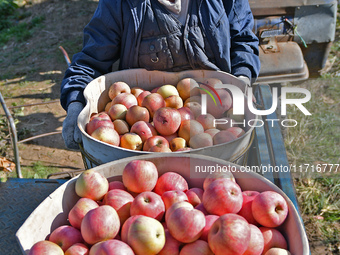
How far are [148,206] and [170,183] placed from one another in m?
0.22

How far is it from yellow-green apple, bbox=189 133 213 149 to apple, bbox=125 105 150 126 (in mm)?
355

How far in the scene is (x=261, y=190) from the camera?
1.53 metres

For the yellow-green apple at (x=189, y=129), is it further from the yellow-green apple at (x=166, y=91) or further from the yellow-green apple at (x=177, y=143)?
the yellow-green apple at (x=166, y=91)

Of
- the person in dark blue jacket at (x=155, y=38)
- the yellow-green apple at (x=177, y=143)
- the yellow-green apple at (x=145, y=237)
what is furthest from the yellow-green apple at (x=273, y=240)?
the person in dark blue jacket at (x=155, y=38)

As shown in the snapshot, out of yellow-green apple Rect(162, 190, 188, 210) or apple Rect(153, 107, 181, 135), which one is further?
apple Rect(153, 107, 181, 135)

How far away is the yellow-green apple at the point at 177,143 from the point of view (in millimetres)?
1949

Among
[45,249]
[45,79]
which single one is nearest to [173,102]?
[45,249]

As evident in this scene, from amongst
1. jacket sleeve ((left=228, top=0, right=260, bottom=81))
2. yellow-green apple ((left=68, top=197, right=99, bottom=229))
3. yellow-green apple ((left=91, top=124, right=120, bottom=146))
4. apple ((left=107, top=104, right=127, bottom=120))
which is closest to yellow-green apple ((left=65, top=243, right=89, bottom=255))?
yellow-green apple ((left=68, top=197, right=99, bottom=229))

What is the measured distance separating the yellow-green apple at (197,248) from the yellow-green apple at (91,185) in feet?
1.53

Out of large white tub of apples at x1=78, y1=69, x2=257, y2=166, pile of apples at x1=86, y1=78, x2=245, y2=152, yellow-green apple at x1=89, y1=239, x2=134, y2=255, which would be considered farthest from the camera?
pile of apples at x1=86, y1=78, x2=245, y2=152

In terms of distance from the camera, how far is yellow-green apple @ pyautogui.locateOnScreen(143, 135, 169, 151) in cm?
189

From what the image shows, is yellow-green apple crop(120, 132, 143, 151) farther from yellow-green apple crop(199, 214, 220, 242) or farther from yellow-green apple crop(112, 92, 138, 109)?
yellow-green apple crop(199, 214, 220, 242)

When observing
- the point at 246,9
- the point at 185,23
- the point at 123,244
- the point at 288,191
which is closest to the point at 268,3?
the point at 246,9

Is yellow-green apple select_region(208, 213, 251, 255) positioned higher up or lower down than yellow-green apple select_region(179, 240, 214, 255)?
higher up
